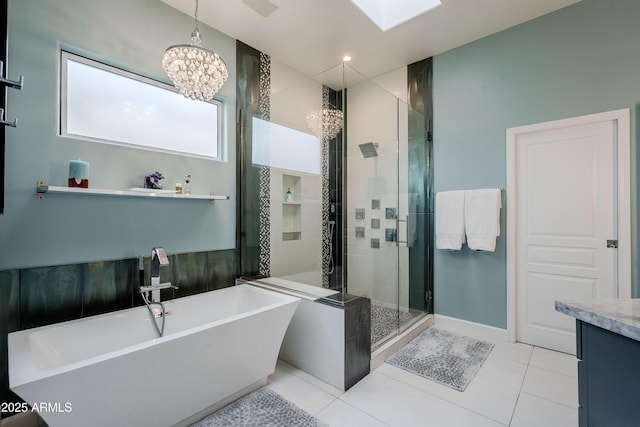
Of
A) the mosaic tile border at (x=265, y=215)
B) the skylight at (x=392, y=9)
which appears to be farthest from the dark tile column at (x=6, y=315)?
the skylight at (x=392, y=9)

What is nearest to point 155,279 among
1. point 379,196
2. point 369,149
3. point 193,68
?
point 193,68

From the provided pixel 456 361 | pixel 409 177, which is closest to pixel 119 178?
pixel 409 177

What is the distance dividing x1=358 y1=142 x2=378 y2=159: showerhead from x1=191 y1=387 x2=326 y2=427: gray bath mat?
A: 2.34 metres

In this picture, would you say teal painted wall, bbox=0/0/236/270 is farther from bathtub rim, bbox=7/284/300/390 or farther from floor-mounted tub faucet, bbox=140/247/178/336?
bathtub rim, bbox=7/284/300/390

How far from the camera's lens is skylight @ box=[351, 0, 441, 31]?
2592 millimetres

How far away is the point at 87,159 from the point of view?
6.66ft

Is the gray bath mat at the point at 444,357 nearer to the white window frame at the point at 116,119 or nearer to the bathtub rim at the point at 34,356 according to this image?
the bathtub rim at the point at 34,356

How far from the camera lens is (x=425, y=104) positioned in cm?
346

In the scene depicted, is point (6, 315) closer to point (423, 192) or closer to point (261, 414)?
point (261, 414)

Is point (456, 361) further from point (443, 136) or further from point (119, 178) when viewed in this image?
point (119, 178)

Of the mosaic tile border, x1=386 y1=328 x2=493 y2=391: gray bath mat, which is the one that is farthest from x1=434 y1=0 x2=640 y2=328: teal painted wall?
the mosaic tile border

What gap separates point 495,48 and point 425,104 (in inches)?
32.5

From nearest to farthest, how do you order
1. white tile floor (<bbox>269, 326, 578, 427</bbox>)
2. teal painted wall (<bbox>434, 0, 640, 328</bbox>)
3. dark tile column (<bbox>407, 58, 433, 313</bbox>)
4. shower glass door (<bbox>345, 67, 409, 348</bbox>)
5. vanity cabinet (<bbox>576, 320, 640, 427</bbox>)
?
vanity cabinet (<bbox>576, 320, 640, 427</bbox>) < white tile floor (<bbox>269, 326, 578, 427</bbox>) < teal painted wall (<bbox>434, 0, 640, 328</bbox>) < shower glass door (<bbox>345, 67, 409, 348</bbox>) < dark tile column (<bbox>407, 58, 433, 313</bbox>)

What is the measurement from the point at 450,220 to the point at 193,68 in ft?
9.08
